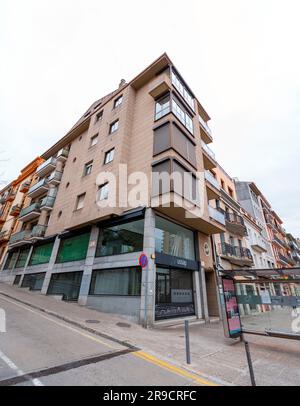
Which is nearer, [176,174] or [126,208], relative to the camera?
[176,174]

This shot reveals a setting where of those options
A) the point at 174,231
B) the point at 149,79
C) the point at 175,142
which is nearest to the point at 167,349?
the point at 174,231

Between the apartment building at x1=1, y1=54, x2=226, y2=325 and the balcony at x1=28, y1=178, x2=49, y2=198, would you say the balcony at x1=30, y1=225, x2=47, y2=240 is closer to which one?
the apartment building at x1=1, y1=54, x2=226, y2=325

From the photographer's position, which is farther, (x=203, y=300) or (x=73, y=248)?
(x=73, y=248)

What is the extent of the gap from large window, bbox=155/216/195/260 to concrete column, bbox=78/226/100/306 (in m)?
4.63

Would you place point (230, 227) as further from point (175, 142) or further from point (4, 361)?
point (4, 361)

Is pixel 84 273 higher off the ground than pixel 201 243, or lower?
lower

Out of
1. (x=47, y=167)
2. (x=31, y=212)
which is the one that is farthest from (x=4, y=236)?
(x=47, y=167)

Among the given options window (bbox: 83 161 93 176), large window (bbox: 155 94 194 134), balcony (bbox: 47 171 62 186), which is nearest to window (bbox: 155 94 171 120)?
large window (bbox: 155 94 194 134)

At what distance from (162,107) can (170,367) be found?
1481cm

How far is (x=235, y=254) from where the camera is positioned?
19328 millimetres

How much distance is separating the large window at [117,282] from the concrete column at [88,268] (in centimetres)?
34

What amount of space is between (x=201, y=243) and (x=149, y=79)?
560 inches

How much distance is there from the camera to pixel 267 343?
7.85 meters

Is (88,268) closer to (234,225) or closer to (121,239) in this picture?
(121,239)
